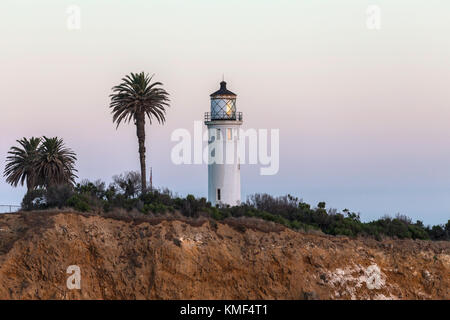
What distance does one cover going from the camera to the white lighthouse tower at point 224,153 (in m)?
64.4

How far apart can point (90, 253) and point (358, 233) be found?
17300 millimetres

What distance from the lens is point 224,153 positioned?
211 ft

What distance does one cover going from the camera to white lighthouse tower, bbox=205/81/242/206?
64.4m

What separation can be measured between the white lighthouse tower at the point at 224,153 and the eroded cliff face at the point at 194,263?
1549 cm

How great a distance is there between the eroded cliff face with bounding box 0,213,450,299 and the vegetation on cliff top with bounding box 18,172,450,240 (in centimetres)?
334

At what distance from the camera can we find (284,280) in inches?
1845

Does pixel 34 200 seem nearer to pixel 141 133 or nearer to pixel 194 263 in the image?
pixel 141 133

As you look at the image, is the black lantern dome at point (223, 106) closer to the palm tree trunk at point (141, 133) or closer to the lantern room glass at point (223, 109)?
the lantern room glass at point (223, 109)

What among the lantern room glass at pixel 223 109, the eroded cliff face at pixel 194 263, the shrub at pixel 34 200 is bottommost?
the eroded cliff face at pixel 194 263

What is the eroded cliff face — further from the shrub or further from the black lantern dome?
the black lantern dome

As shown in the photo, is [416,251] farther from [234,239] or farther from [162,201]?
[162,201]

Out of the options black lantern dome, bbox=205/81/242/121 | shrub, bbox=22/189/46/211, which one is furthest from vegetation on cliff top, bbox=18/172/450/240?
black lantern dome, bbox=205/81/242/121

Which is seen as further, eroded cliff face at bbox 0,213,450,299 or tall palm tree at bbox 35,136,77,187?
tall palm tree at bbox 35,136,77,187

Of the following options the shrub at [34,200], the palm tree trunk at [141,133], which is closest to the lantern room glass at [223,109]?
the palm tree trunk at [141,133]
